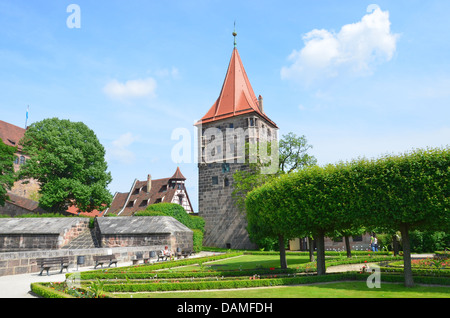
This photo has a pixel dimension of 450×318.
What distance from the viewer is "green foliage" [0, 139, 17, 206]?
118ft

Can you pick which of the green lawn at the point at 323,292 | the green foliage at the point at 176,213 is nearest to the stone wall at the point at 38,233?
the green foliage at the point at 176,213

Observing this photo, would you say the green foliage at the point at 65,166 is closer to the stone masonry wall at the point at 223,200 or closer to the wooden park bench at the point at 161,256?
the stone masonry wall at the point at 223,200

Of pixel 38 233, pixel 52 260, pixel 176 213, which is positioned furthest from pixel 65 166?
pixel 52 260

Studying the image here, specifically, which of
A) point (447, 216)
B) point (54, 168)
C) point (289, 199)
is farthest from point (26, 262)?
point (54, 168)

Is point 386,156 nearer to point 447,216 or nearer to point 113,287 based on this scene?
point 447,216

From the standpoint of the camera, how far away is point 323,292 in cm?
1162

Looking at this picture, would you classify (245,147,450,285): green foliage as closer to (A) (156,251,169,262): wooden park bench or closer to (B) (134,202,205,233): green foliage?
(A) (156,251,169,262): wooden park bench

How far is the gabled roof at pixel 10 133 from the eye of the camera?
2060 inches

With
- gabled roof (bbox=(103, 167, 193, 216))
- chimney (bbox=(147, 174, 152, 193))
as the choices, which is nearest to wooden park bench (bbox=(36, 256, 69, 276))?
gabled roof (bbox=(103, 167, 193, 216))

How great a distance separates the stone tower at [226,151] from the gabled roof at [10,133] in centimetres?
3109

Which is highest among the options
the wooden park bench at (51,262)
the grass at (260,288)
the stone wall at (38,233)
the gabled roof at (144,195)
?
the gabled roof at (144,195)

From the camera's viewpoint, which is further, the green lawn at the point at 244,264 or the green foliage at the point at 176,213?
the green foliage at the point at 176,213

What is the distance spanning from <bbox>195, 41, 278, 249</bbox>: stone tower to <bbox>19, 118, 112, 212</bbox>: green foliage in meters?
13.1

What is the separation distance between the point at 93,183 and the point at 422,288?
37.9 metres
